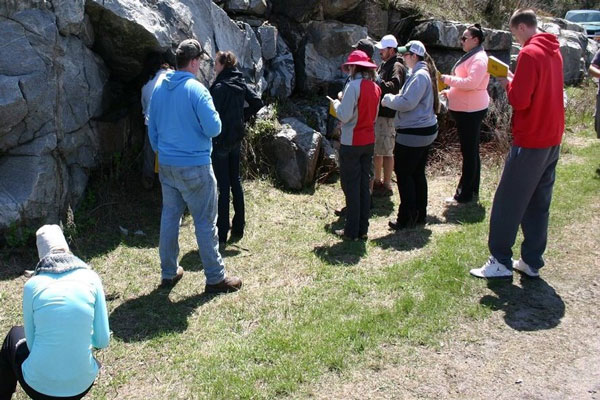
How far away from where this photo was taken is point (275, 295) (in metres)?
5.16

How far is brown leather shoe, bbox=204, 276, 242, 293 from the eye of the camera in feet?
17.1

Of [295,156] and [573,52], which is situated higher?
[295,156]

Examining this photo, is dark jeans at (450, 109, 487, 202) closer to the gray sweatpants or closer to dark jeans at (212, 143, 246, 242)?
the gray sweatpants

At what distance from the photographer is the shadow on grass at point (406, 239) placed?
616 cm

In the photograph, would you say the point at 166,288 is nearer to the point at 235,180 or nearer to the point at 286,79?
the point at 235,180

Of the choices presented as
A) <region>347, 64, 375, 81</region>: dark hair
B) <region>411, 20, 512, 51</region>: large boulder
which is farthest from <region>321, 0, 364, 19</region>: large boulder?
<region>347, 64, 375, 81</region>: dark hair

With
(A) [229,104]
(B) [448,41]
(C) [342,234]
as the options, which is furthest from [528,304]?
(B) [448,41]

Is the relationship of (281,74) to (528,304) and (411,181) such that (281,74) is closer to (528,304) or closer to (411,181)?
(411,181)

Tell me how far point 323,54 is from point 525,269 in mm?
5194

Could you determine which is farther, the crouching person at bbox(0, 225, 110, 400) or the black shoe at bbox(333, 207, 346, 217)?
the black shoe at bbox(333, 207, 346, 217)

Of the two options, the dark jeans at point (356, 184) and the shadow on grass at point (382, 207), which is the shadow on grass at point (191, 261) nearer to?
the dark jeans at point (356, 184)

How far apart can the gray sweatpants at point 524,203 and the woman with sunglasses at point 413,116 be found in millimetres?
1372

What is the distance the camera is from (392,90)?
272 inches

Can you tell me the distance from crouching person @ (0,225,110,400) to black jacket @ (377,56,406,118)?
178 inches
